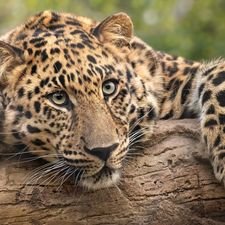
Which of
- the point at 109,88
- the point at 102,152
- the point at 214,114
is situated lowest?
the point at 102,152

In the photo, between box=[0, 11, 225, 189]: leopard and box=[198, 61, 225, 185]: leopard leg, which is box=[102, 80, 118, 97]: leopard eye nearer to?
box=[0, 11, 225, 189]: leopard

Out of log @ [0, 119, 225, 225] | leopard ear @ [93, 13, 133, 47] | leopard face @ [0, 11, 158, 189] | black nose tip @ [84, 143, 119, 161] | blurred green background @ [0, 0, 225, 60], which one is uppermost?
blurred green background @ [0, 0, 225, 60]

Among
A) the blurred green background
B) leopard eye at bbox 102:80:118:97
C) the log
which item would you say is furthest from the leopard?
the blurred green background

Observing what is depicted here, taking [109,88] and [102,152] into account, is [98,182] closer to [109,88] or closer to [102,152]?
[102,152]

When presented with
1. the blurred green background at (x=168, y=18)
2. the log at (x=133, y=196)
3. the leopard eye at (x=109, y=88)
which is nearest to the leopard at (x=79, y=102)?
the leopard eye at (x=109, y=88)

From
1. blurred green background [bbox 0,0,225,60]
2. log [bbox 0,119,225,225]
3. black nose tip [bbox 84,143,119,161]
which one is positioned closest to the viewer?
black nose tip [bbox 84,143,119,161]

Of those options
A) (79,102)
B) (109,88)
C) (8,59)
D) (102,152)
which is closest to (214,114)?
(109,88)

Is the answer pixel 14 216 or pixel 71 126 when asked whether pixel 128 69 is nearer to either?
pixel 71 126

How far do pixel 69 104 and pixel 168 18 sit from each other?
858cm

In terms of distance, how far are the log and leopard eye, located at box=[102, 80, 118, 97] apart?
787 millimetres

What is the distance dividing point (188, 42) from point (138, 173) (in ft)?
21.4

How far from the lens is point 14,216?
3.25m

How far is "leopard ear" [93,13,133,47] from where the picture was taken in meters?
3.83

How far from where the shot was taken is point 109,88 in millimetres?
3514
